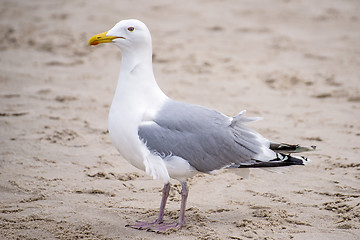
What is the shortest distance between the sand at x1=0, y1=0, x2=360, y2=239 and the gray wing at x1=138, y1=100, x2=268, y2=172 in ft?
1.51

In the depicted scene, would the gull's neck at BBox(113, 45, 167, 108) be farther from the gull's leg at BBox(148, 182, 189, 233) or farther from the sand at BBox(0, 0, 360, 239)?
the sand at BBox(0, 0, 360, 239)

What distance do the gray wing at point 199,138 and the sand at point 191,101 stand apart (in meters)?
0.46

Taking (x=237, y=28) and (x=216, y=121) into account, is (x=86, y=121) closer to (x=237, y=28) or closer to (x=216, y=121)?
(x=216, y=121)

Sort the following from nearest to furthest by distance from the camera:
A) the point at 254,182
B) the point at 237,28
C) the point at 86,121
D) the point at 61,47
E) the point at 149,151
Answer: the point at 149,151
the point at 254,182
the point at 86,121
the point at 61,47
the point at 237,28

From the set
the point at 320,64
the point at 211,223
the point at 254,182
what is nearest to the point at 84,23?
the point at 320,64

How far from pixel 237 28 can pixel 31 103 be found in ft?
12.6

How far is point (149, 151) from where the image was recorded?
3523mm

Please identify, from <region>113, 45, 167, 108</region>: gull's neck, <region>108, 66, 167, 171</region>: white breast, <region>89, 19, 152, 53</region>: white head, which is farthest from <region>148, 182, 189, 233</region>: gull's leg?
<region>89, 19, 152, 53</region>: white head

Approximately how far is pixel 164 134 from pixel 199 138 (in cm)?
A: 25

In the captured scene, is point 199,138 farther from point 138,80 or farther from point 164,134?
point 138,80

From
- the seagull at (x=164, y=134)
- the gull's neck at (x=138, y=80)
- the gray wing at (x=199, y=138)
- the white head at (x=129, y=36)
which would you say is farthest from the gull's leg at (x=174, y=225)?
the white head at (x=129, y=36)

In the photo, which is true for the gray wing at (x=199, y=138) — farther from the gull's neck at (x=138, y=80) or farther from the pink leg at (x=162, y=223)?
the pink leg at (x=162, y=223)

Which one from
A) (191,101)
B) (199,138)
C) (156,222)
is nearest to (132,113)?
(199,138)

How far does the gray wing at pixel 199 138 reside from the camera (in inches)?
139
